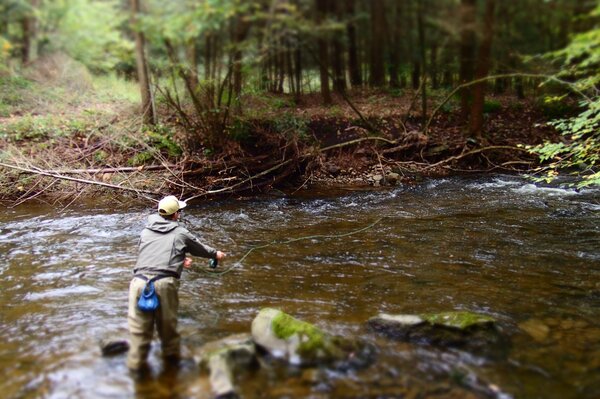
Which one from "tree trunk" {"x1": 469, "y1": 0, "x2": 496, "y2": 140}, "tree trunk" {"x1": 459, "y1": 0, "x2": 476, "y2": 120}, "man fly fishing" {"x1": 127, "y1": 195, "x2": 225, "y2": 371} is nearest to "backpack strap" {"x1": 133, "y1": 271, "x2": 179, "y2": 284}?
"man fly fishing" {"x1": 127, "y1": 195, "x2": 225, "y2": 371}

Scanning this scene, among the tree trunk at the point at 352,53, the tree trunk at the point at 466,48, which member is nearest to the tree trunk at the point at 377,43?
the tree trunk at the point at 352,53

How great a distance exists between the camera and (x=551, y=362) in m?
4.00

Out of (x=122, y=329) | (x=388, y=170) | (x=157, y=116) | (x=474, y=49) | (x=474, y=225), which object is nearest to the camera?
(x=122, y=329)

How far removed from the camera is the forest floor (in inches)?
425

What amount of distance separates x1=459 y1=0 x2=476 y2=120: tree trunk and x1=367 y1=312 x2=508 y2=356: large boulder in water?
1299cm

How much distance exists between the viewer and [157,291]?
425cm

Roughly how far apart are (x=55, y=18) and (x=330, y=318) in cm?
2638

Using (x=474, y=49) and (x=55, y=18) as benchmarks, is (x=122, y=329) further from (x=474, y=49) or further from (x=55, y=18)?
(x=55, y=18)

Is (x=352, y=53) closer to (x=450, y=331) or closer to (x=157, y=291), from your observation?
(x=450, y=331)

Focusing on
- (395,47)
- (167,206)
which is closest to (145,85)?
(167,206)

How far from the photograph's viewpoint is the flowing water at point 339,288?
12.5ft

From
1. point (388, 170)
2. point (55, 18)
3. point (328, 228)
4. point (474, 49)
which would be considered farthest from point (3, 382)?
point (55, 18)

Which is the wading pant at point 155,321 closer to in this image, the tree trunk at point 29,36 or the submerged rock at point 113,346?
the submerged rock at point 113,346

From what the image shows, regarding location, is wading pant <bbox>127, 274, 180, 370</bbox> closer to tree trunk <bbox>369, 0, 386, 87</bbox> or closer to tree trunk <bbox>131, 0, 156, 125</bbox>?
tree trunk <bbox>131, 0, 156, 125</bbox>
